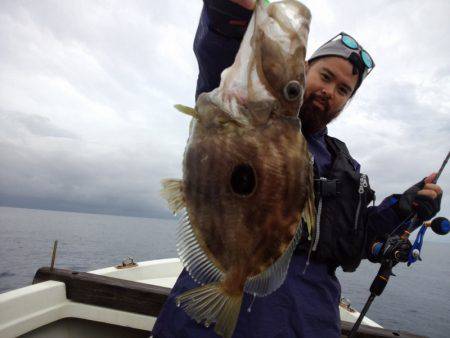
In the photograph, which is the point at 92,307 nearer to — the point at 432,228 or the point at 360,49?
the point at 432,228

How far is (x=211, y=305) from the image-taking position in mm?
1843

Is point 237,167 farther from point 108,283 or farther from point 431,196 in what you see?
point 108,283

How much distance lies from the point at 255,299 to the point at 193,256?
78 centimetres

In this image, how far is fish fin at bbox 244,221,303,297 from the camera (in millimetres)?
1879

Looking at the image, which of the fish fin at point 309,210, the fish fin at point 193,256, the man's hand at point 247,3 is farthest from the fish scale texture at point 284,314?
the man's hand at point 247,3

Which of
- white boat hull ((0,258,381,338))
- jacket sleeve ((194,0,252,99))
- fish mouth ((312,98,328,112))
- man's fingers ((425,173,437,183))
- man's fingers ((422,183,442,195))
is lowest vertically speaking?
white boat hull ((0,258,381,338))

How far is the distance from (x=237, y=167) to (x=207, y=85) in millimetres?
1131

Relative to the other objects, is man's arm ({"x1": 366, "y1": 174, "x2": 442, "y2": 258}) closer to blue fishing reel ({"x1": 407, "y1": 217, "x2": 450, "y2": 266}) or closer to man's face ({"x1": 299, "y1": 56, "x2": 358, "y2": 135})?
blue fishing reel ({"x1": 407, "y1": 217, "x2": 450, "y2": 266})

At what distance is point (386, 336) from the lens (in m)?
4.44

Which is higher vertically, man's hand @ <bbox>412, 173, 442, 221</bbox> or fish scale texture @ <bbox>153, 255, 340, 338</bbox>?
man's hand @ <bbox>412, 173, 442, 221</bbox>

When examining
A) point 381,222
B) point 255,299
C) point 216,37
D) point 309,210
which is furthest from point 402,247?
point 216,37

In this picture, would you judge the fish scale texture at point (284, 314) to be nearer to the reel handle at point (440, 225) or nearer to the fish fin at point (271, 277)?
the fish fin at point (271, 277)

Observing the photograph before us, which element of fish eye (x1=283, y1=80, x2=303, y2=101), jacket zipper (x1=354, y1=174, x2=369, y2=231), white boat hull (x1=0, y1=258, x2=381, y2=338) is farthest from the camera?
white boat hull (x1=0, y1=258, x2=381, y2=338)

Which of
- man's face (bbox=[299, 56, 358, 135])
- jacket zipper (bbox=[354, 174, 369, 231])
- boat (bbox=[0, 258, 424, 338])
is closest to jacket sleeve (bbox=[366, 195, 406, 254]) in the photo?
jacket zipper (bbox=[354, 174, 369, 231])
